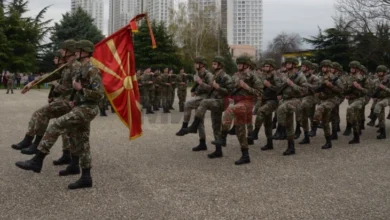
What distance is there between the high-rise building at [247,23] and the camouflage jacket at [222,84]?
96.6 m

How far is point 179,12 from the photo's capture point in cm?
5166

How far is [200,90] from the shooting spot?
29.5 ft

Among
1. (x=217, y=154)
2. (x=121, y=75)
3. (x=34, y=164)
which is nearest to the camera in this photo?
(x=34, y=164)

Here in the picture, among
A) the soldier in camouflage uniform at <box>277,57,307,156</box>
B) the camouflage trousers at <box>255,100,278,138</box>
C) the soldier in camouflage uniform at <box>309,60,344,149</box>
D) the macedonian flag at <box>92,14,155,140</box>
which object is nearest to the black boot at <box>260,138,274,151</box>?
the camouflage trousers at <box>255,100,278,138</box>

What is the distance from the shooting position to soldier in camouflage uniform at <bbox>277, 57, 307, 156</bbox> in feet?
28.6

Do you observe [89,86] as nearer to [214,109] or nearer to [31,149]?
[31,149]

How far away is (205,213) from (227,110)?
3196 millimetres

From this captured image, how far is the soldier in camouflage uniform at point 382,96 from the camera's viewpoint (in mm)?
10719

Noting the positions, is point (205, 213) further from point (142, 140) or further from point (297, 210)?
point (142, 140)

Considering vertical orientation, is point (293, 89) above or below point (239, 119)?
above

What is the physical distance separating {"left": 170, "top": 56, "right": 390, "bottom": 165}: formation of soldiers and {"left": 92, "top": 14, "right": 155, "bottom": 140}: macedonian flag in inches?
65.0

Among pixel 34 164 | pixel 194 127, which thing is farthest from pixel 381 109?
pixel 34 164

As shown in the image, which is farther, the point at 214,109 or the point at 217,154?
the point at 214,109

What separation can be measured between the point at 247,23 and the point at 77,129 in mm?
105024
